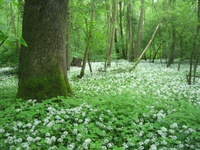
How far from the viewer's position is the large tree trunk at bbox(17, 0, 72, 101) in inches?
194

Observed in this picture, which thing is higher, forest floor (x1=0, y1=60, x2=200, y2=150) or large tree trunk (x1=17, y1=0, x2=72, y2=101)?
large tree trunk (x1=17, y1=0, x2=72, y2=101)

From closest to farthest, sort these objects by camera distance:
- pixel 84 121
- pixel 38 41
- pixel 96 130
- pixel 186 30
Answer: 1. pixel 96 130
2. pixel 84 121
3. pixel 38 41
4. pixel 186 30

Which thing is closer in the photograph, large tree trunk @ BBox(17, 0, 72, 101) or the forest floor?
the forest floor

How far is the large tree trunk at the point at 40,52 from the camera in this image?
4926mm

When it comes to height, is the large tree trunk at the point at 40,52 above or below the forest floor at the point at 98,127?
above

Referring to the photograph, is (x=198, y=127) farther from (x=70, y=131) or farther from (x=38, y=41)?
(x=38, y=41)

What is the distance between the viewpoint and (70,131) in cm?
335

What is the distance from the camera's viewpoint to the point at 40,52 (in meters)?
4.97

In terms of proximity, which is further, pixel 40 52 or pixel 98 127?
pixel 40 52

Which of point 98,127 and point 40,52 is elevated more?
point 40,52

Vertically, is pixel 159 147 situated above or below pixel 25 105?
below

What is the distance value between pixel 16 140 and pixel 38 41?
2.84 meters

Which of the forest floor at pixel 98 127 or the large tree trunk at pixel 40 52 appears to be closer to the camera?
the forest floor at pixel 98 127

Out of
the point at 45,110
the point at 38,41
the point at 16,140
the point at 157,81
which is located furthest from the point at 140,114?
the point at 157,81
